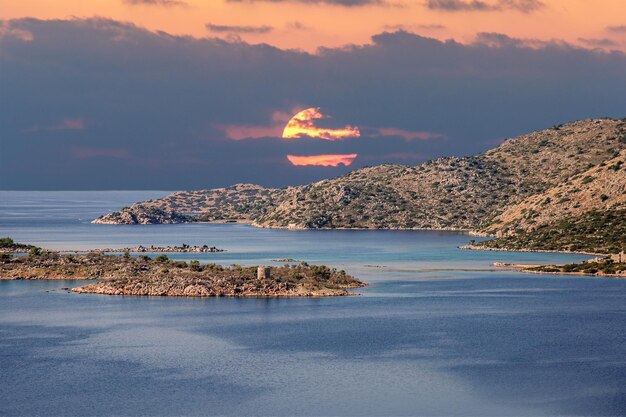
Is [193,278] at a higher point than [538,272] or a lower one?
lower

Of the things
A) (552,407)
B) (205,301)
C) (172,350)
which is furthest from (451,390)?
(205,301)

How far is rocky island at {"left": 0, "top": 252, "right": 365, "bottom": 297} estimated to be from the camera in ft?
485

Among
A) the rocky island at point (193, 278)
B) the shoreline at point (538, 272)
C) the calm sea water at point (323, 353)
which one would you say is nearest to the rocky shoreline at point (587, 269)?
the shoreline at point (538, 272)

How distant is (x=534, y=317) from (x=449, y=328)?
14229mm

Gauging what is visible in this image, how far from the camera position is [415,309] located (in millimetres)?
134125

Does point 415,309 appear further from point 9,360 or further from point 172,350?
point 9,360

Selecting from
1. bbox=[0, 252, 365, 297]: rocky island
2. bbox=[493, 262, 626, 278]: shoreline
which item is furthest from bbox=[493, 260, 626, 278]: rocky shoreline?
bbox=[0, 252, 365, 297]: rocky island

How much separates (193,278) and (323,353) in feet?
172

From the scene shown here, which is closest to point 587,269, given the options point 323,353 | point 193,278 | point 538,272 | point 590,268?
point 590,268

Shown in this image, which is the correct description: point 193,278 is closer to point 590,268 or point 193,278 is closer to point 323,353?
point 323,353

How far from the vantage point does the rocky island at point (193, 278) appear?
148 meters

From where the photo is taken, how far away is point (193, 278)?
152000 millimetres

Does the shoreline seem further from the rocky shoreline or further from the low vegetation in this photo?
the low vegetation

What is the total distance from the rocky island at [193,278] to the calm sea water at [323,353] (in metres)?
4.09
